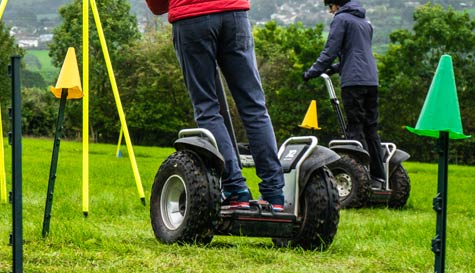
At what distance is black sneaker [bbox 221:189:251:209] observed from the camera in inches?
179

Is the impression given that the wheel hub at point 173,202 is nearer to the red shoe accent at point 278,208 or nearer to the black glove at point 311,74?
the red shoe accent at point 278,208

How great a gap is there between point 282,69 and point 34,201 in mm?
57411

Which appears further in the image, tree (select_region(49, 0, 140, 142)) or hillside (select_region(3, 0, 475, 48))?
hillside (select_region(3, 0, 475, 48))

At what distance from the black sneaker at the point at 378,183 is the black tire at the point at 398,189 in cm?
22

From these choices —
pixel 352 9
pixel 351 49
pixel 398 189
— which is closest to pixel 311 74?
pixel 351 49

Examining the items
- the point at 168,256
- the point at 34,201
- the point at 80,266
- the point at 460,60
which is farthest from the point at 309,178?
the point at 460,60

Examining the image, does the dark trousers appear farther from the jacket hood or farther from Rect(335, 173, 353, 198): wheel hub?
the jacket hood

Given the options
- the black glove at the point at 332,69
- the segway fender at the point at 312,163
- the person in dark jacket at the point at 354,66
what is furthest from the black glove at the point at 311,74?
the segway fender at the point at 312,163

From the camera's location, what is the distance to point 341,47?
8.38 meters

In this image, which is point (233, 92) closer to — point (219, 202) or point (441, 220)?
point (219, 202)

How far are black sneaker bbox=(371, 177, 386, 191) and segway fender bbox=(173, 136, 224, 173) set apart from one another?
4.47 m

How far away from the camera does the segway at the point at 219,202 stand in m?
4.39

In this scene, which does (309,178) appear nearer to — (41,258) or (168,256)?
(168,256)

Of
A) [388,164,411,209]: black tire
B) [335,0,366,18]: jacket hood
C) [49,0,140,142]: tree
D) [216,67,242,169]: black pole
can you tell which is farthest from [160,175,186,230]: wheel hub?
[49,0,140,142]: tree
